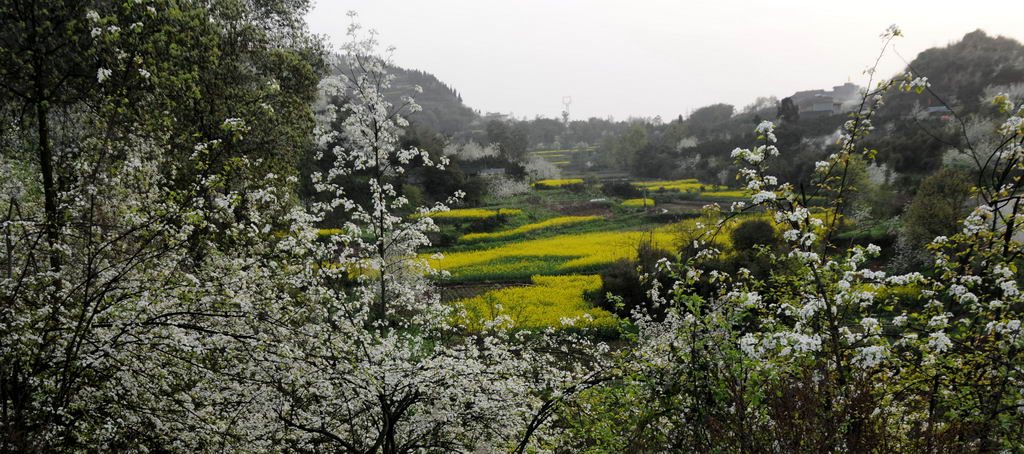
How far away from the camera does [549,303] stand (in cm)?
1802

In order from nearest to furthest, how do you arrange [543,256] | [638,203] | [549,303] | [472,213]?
1. [549,303]
2. [543,256]
3. [472,213]
4. [638,203]

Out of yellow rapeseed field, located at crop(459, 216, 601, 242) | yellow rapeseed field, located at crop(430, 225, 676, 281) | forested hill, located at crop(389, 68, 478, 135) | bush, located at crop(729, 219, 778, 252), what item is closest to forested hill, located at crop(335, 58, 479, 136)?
forested hill, located at crop(389, 68, 478, 135)

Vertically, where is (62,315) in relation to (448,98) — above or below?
below

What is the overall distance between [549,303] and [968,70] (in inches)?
2690

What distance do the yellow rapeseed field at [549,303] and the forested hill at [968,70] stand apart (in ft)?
169

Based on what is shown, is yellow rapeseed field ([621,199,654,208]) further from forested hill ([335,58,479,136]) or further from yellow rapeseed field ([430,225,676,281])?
forested hill ([335,58,479,136])

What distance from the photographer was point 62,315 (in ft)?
13.8

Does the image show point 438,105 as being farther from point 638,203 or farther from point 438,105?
point 638,203

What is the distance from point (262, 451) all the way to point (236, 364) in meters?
0.98

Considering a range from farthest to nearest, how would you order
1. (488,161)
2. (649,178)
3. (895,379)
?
(649,178), (488,161), (895,379)

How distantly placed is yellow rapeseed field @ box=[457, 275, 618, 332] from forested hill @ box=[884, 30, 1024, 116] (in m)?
51.5

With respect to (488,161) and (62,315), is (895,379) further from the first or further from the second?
(488,161)

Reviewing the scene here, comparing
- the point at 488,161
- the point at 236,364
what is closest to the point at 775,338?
the point at 236,364

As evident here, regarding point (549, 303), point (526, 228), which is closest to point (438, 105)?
point (526, 228)
